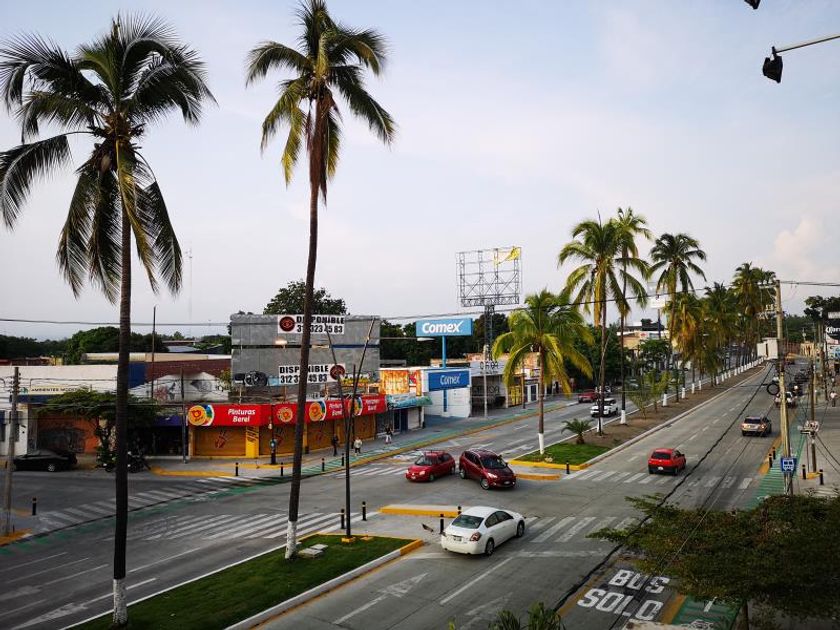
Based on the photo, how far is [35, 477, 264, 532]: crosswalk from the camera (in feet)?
92.8

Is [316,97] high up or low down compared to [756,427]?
up

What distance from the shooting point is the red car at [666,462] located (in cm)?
3225

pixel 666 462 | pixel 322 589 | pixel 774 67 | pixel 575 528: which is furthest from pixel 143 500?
pixel 774 67

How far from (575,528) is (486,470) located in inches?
352

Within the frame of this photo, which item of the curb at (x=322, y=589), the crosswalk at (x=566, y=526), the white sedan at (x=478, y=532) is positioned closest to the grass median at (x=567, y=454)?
the crosswalk at (x=566, y=526)

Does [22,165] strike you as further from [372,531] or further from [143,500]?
[143,500]

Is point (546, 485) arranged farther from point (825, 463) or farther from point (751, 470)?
point (825, 463)

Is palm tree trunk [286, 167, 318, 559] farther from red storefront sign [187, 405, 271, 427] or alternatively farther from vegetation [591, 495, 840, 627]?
red storefront sign [187, 405, 271, 427]

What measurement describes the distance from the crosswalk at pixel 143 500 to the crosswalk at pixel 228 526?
4.23 metres

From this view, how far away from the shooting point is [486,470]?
31469mm

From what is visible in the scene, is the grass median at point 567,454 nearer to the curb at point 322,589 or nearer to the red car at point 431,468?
the red car at point 431,468

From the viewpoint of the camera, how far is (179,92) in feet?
47.3

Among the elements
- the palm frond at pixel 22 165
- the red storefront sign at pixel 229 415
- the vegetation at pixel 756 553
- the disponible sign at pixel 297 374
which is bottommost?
the red storefront sign at pixel 229 415

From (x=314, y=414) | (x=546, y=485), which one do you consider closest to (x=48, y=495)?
(x=314, y=414)
